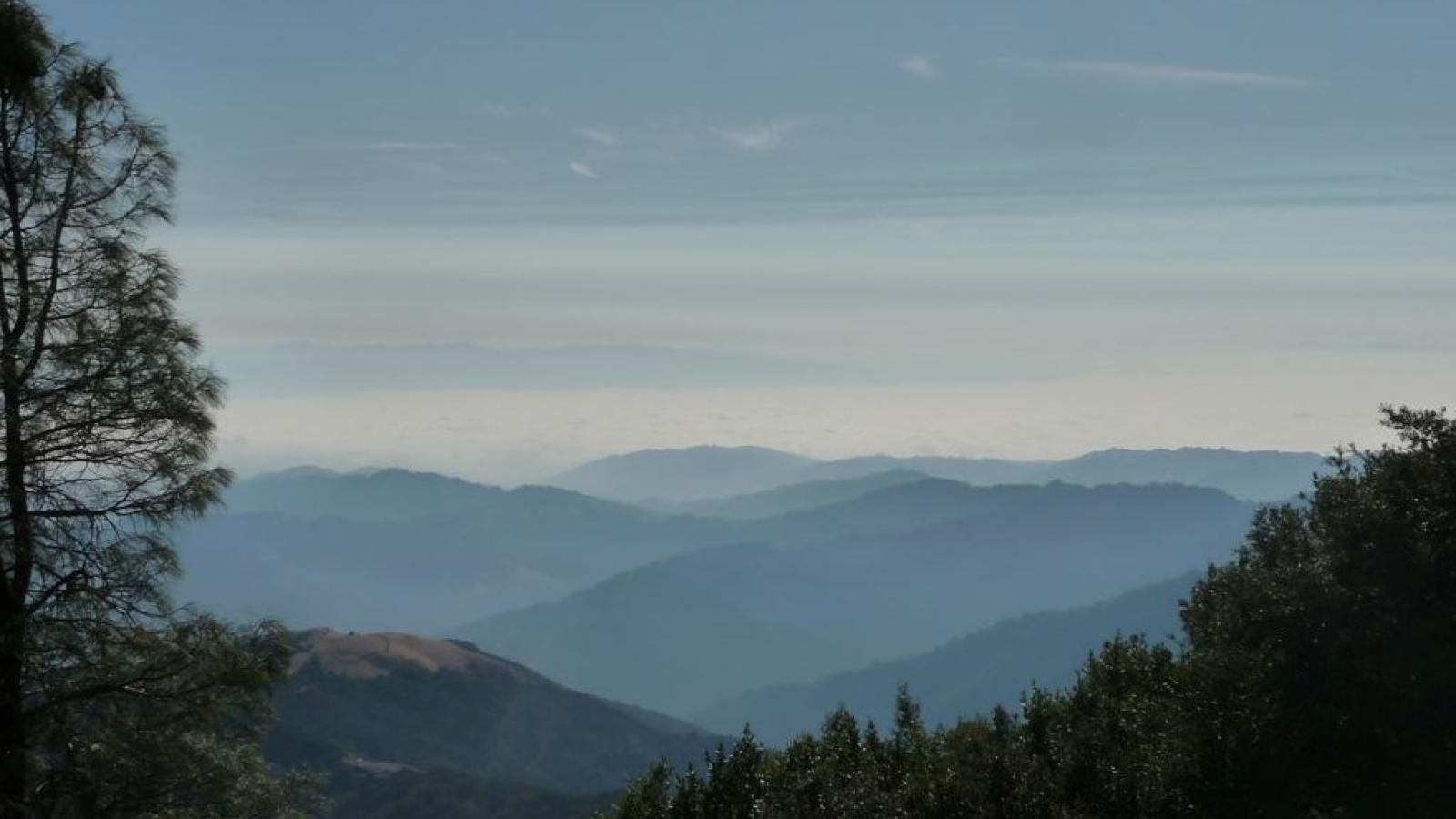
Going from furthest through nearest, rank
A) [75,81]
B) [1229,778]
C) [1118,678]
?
1. [1118,678]
2. [1229,778]
3. [75,81]

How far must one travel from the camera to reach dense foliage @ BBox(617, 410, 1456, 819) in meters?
23.8

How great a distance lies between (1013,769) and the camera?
24656 mm

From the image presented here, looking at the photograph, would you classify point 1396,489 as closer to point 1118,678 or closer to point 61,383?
point 1118,678

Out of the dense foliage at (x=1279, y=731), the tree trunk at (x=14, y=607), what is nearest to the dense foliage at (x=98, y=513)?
the tree trunk at (x=14, y=607)

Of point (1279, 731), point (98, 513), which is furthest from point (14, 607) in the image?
point (1279, 731)

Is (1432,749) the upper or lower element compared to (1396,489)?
lower

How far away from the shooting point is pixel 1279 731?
80.6 feet

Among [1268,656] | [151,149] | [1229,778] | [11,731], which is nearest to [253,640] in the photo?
[11,731]

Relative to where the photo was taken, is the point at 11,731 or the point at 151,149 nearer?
the point at 11,731

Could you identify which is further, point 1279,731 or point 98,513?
point 1279,731

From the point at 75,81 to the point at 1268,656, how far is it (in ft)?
82.5

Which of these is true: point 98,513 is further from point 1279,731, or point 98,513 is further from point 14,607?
point 1279,731

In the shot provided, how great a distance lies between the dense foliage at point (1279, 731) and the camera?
23.8 meters

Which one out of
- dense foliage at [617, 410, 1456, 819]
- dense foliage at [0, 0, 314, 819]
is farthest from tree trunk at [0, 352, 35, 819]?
dense foliage at [617, 410, 1456, 819]
